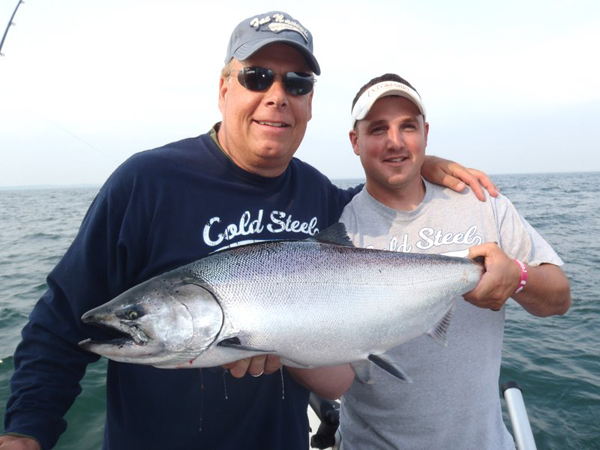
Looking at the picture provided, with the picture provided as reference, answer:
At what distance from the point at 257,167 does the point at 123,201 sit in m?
0.85

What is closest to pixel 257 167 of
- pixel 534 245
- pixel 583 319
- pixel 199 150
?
pixel 199 150

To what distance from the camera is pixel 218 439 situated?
2.49m

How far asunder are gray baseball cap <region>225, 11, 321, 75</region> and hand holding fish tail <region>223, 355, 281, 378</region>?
6.02 ft

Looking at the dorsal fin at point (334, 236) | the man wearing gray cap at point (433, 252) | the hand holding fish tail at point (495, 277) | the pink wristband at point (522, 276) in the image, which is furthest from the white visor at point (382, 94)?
the pink wristband at point (522, 276)

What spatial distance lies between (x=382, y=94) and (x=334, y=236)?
1.27 metres

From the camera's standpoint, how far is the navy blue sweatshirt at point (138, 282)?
7.38 feet

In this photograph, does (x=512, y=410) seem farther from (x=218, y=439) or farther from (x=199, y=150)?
(x=199, y=150)

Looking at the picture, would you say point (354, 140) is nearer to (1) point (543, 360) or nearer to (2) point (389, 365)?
(2) point (389, 365)

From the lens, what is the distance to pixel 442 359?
3031 mm

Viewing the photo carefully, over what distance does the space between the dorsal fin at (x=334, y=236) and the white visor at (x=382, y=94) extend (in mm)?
1067

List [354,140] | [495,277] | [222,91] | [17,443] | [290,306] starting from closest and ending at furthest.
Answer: [17,443] → [290,306] → [495,277] → [222,91] → [354,140]

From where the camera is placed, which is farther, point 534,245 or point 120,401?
point 534,245

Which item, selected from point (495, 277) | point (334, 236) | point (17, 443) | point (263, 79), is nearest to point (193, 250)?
point (334, 236)

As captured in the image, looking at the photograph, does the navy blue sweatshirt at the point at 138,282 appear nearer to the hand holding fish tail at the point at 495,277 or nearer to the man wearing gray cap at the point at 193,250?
the man wearing gray cap at the point at 193,250
